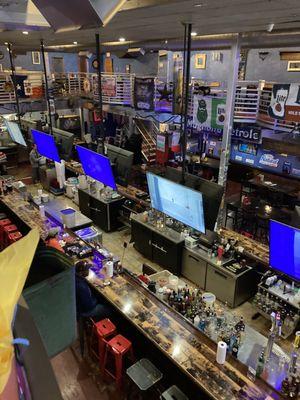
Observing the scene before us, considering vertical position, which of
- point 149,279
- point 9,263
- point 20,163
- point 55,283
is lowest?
point 20,163

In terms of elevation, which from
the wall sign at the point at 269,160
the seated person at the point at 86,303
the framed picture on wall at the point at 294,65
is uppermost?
the framed picture on wall at the point at 294,65

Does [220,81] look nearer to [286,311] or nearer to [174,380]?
[286,311]

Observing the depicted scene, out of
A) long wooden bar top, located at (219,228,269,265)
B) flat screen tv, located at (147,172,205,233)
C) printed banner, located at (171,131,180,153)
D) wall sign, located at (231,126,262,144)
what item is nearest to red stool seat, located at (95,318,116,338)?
flat screen tv, located at (147,172,205,233)

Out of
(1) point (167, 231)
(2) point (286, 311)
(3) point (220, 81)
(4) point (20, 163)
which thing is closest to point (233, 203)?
(1) point (167, 231)

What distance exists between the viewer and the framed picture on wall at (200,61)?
12.8m

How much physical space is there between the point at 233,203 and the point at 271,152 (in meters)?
2.58

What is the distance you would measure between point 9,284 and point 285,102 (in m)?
7.67

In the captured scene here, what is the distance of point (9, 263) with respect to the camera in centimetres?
105

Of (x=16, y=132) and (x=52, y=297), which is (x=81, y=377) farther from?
(x=16, y=132)

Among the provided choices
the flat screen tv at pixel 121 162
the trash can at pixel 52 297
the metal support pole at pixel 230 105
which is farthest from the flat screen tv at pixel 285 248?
the flat screen tv at pixel 121 162

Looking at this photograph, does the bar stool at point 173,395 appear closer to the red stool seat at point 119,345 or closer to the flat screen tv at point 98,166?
the red stool seat at point 119,345

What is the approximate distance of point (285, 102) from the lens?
293 inches

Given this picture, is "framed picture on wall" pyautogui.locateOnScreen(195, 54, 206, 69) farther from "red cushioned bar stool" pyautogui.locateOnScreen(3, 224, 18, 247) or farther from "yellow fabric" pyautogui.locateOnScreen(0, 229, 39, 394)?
"yellow fabric" pyautogui.locateOnScreen(0, 229, 39, 394)

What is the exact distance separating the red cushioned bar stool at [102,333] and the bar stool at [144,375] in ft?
1.57
